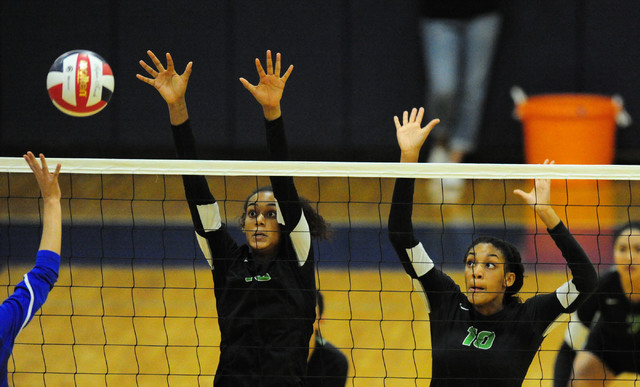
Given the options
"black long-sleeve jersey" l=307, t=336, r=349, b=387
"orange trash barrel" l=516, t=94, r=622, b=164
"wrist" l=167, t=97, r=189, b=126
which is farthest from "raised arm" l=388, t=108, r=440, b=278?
"orange trash barrel" l=516, t=94, r=622, b=164

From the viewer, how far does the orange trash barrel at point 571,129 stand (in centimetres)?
969

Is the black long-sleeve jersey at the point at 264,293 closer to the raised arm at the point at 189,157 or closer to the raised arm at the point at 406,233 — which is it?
the raised arm at the point at 189,157

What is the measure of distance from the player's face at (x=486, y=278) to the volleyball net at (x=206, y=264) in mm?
175

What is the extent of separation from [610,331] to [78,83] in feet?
9.99

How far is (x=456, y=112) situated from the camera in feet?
33.4

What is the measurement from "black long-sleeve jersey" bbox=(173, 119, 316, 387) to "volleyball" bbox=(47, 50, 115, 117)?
85 centimetres

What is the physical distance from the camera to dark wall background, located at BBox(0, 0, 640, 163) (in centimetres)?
1052

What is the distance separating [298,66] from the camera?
1063 centimetres

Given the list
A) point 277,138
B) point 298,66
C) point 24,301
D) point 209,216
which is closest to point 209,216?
point 209,216

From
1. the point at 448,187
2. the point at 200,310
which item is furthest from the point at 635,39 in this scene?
the point at 200,310

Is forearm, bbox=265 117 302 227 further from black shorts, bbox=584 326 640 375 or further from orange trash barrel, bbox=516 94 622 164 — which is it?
orange trash barrel, bbox=516 94 622 164

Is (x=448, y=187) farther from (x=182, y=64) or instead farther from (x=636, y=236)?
(x=636, y=236)

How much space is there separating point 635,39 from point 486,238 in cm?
735

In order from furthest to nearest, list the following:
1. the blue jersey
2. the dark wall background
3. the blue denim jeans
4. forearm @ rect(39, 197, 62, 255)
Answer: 1. the dark wall background
2. the blue denim jeans
3. forearm @ rect(39, 197, 62, 255)
4. the blue jersey
